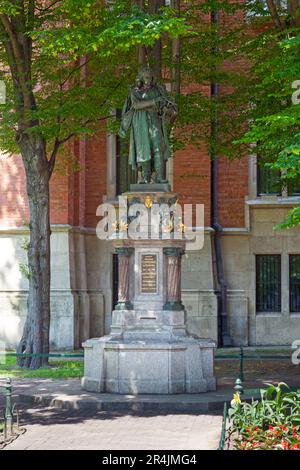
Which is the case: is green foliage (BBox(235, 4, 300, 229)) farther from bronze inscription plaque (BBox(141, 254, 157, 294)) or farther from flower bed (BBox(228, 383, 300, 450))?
flower bed (BBox(228, 383, 300, 450))

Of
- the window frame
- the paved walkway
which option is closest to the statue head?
the paved walkway

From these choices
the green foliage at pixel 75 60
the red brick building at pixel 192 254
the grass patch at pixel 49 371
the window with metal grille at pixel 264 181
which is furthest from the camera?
the window with metal grille at pixel 264 181

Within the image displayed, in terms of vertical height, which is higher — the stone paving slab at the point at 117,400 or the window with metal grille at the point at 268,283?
the window with metal grille at the point at 268,283

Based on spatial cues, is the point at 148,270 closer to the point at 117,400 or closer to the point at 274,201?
the point at 117,400

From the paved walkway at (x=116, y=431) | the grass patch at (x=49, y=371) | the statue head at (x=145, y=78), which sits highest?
the statue head at (x=145, y=78)

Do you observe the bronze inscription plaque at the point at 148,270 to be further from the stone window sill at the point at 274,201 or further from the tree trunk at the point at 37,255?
the stone window sill at the point at 274,201

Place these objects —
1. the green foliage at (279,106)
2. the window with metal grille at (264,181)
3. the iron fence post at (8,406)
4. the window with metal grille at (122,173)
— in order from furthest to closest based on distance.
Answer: the window with metal grille at (122,173) → the window with metal grille at (264,181) → the green foliage at (279,106) → the iron fence post at (8,406)

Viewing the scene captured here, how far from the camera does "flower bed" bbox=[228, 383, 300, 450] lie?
10000 millimetres

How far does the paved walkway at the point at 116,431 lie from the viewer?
11.5m

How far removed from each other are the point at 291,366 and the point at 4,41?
10.3 metres

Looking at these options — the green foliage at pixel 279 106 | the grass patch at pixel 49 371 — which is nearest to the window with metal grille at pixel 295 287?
the green foliage at pixel 279 106

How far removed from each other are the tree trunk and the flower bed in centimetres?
1027

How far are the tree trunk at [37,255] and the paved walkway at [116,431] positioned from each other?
245 inches
